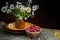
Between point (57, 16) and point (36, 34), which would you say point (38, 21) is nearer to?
Result: point (57, 16)

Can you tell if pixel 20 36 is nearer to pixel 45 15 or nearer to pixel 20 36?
pixel 20 36

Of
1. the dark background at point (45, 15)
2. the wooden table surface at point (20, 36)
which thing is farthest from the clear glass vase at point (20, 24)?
the dark background at point (45, 15)

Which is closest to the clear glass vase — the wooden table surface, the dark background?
the wooden table surface

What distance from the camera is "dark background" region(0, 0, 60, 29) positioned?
6.00 ft

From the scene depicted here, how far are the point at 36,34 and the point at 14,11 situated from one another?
308mm

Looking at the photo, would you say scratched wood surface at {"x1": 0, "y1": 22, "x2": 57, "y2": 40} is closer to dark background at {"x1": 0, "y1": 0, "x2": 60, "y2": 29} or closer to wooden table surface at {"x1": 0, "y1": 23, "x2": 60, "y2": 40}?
wooden table surface at {"x1": 0, "y1": 23, "x2": 60, "y2": 40}

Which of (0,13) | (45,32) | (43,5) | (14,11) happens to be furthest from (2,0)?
(45,32)

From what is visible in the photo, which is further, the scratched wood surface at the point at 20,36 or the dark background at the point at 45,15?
the dark background at the point at 45,15

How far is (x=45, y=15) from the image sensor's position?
73.7 inches

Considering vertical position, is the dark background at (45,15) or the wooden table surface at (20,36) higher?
the dark background at (45,15)

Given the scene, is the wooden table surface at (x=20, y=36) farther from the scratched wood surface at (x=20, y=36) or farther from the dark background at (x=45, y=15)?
the dark background at (x=45, y=15)

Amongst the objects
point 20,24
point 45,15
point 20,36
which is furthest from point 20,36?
point 45,15

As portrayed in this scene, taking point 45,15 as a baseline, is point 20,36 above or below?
below

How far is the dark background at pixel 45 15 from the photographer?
1830 mm
